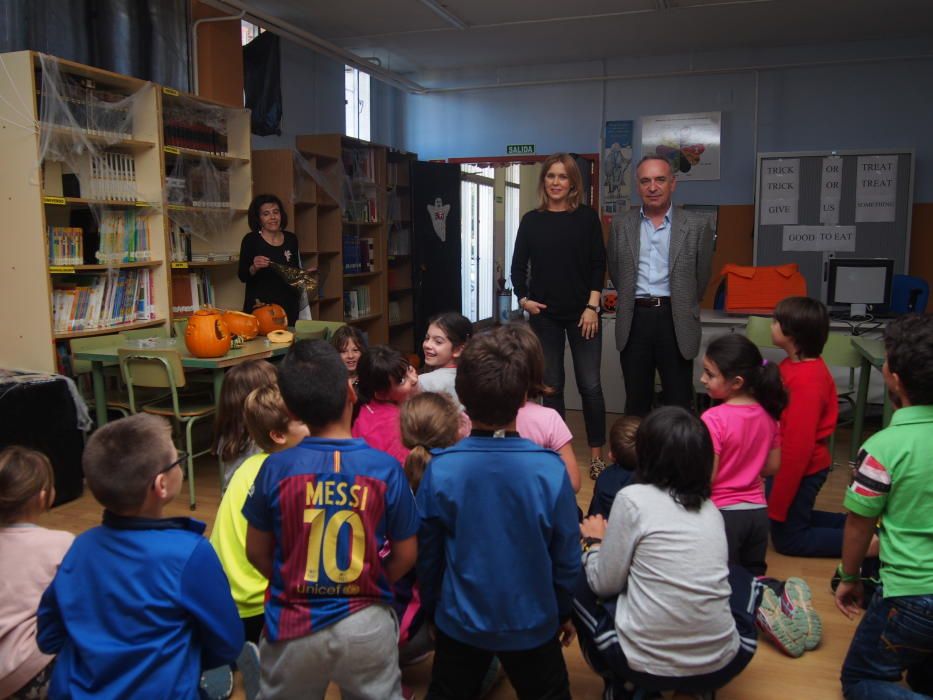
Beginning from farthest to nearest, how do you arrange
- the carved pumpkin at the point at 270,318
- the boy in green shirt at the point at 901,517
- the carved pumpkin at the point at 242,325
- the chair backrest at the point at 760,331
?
the carved pumpkin at the point at 270,318 < the chair backrest at the point at 760,331 < the carved pumpkin at the point at 242,325 < the boy in green shirt at the point at 901,517

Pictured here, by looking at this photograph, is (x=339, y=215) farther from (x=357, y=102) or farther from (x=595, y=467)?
(x=595, y=467)

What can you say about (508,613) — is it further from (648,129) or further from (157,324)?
(648,129)

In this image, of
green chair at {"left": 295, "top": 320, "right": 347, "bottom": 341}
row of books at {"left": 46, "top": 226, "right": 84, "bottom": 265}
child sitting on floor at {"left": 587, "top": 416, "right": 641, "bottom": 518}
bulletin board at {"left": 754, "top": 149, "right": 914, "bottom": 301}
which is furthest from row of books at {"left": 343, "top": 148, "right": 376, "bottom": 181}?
child sitting on floor at {"left": 587, "top": 416, "right": 641, "bottom": 518}

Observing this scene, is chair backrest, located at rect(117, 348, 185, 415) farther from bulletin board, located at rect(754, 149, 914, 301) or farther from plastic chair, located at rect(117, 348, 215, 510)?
bulletin board, located at rect(754, 149, 914, 301)

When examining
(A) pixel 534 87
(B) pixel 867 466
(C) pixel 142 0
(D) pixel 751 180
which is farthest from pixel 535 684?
(A) pixel 534 87

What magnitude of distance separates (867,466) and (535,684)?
88cm

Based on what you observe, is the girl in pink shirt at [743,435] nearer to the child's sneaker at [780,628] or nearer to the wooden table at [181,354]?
the child's sneaker at [780,628]

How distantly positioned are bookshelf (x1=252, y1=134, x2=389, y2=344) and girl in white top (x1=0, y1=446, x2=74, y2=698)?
4.11 metres

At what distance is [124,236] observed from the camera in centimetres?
404

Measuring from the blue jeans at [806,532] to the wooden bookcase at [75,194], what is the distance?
3.28 m

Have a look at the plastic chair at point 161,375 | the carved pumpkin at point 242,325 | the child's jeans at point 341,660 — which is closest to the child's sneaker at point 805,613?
the child's jeans at point 341,660

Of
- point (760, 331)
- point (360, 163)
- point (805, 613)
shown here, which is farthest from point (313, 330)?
point (805, 613)

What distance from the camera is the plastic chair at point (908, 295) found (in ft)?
17.0

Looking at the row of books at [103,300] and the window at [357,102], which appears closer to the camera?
the row of books at [103,300]
